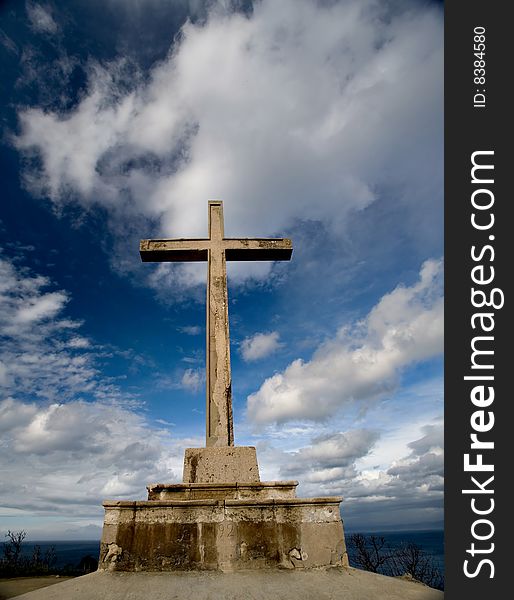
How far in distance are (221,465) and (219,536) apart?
1.43 metres

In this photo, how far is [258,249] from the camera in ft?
27.7

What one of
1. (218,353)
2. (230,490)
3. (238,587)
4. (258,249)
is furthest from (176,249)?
(238,587)

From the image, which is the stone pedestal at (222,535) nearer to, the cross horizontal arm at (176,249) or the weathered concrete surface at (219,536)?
the weathered concrete surface at (219,536)

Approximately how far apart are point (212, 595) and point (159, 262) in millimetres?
6348

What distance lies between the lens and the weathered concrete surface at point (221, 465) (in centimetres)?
588

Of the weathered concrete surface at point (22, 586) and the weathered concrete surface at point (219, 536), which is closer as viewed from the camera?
the weathered concrete surface at point (219, 536)

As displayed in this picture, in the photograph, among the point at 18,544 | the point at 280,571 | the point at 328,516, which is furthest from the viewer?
the point at 18,544

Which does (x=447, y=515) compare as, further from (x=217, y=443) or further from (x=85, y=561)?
(x=85, y=561)

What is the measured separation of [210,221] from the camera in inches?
336

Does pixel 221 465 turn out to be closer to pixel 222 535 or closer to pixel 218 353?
pixel 222 535

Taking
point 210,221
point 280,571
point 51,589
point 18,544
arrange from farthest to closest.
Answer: point 18,544 < point 210,221 < point 280,571 < point 51,589

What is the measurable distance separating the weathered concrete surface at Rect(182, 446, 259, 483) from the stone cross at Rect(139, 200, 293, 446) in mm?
320

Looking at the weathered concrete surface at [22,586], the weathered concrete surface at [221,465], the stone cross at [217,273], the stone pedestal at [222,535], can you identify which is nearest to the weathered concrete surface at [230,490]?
the weathered concrete surface at [221,465]

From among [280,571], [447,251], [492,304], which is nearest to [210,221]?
[447,251]
